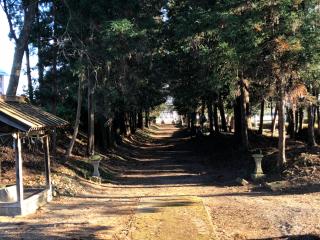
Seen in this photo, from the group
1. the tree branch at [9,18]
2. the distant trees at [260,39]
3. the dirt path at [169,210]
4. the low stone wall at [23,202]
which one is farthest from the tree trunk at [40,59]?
the low stone wall at [23,202]

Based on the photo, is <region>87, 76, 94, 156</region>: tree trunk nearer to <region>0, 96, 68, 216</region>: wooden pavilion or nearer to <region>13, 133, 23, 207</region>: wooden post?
<region>0, 96, 68, 216</region>: wooden pavilion

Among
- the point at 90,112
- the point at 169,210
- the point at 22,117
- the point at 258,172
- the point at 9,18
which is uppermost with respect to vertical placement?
the point at 9,18

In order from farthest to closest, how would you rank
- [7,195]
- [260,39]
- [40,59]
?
[40,59] < [260,39] < [7,195]

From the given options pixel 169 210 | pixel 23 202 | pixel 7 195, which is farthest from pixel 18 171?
pixel 169 210

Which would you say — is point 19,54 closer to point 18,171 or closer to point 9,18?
point 9,18

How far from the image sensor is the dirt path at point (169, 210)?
10.4 m

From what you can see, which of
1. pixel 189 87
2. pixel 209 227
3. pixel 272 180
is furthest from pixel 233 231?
pixel 189 87

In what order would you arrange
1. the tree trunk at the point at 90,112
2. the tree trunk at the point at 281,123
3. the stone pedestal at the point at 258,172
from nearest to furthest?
the tree trunk at the point at 281,123
the stone pedestal at the point at 258,172
the tree trunk at the point at 90,112

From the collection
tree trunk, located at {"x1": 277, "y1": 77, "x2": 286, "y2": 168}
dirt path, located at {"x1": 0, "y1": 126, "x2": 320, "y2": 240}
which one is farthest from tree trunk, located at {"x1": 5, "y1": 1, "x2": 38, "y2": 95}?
tree trunk, located at {"x1": 277, "y1": 77, "x2": 286, "y2": 168}

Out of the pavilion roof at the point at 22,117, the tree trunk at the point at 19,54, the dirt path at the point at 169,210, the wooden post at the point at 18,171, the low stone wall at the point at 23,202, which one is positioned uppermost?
the tree trunk at the point at 19,54

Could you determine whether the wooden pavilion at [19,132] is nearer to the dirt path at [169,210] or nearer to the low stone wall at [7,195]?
the low stone wall at [7,195]

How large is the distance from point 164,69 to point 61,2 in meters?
7.11

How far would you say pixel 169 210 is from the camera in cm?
1302

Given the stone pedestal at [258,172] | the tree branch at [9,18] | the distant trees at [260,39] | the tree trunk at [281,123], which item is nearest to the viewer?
the distant trees at [260,39]
